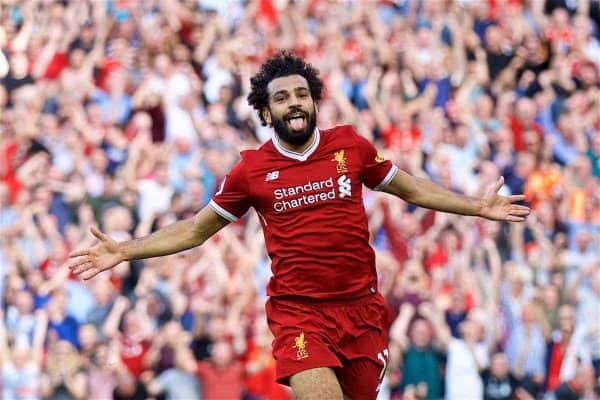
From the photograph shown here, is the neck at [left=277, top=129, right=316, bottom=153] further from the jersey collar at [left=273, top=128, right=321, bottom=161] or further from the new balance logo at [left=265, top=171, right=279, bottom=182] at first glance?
the new balance logo at [left=265, top=171, right=279, bottom=182]

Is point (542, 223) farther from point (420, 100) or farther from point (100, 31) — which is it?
point (100, 31)

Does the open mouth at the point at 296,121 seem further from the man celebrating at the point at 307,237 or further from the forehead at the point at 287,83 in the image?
the forehead at the point at 287,83

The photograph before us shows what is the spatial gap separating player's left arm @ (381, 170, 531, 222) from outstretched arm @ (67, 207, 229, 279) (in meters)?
1.06

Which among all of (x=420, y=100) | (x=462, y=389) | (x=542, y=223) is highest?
(x=420, y=100)

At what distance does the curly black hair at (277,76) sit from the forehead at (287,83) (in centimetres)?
5

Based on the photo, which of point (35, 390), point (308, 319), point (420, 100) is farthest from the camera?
point (420, 100)

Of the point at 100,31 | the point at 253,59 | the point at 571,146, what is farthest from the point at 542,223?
the point at 100,31

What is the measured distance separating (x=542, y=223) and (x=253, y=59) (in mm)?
3839

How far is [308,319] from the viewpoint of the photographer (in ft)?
26.9

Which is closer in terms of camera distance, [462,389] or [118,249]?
[118,249]

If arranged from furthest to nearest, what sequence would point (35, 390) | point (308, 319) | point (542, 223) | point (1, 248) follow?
point (542, 223) < point (1, 248) < point (35, 390) < point (308, 319)

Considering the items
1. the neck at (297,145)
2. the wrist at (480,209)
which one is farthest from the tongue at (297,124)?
the wrist at (480,209)

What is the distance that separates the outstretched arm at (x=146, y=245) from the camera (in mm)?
8266

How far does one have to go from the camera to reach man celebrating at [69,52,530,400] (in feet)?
27.0
